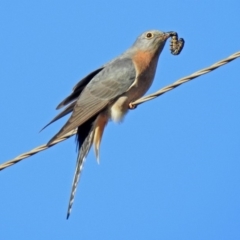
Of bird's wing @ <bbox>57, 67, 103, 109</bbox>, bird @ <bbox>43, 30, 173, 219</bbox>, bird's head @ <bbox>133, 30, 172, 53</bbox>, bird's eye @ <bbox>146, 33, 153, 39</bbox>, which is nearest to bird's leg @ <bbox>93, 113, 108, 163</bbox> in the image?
bird @ <bbox>43, 30, 173, 219</bbox>

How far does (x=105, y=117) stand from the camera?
8555 mm

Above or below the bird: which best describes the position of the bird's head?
above

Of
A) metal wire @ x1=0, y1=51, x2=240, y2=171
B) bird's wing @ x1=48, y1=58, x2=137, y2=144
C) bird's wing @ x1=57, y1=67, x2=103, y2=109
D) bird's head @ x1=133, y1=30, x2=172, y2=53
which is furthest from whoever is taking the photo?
bird's head @ x1=133, y1=30, x2=172, y2=53

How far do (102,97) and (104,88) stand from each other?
0.13m

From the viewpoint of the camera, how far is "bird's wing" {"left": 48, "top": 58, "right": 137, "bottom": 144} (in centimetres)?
830

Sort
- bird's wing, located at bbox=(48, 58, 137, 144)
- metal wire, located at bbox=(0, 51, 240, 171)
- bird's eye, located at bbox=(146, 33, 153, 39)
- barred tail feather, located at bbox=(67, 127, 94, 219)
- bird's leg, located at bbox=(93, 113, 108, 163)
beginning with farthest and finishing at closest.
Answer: bird's eye, located at bbox=(146, 33, 153, 39) < bird's leg, located at bbox=(93, 113, 108, 163) < bird's wing, located at bbox=(48, 58, 137, 144) < barred tail feather, located at bbox=(67, 127, 94, 219) < metal wire, located at bbox=(0, 51, 240, 171)

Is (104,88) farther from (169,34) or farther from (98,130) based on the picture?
(169,34)

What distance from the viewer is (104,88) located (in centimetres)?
853

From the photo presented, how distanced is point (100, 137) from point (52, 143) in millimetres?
1918

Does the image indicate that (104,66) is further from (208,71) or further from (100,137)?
(208,71)

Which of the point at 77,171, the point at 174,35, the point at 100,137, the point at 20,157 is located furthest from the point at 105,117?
the point at 20,157

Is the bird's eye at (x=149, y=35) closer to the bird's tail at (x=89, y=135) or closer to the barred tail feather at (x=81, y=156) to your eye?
the bird's tail at (x=89, y=135)

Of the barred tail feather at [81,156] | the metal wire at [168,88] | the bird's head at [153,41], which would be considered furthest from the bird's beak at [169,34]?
the metal wire at [168,88]

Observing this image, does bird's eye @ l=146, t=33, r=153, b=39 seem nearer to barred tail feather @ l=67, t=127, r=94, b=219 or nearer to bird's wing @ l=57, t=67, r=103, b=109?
bird's wing @ l=57, t=67, r=103, b=109
